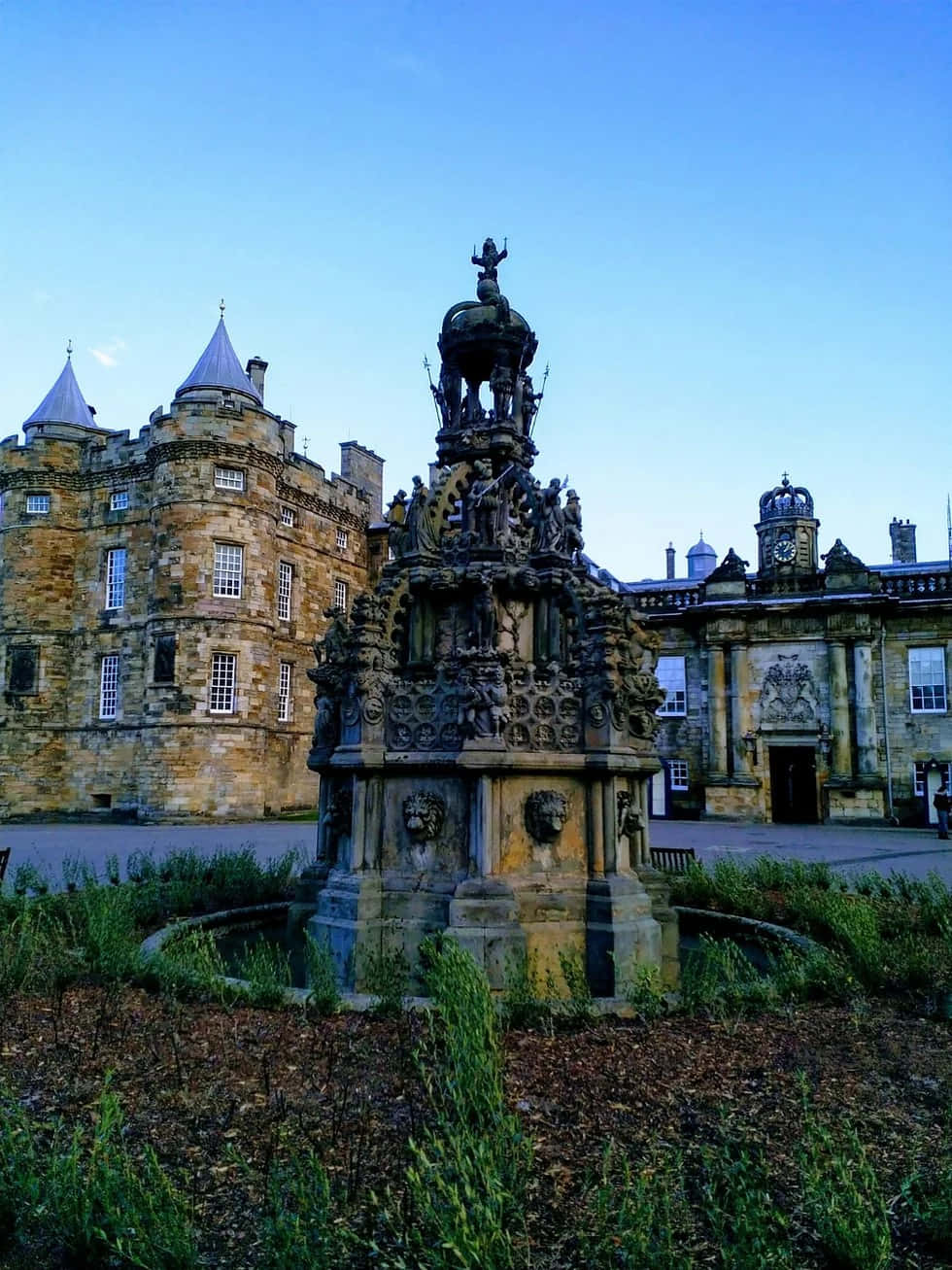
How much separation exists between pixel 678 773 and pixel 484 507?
29787 mm

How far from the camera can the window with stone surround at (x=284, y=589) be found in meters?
39.8

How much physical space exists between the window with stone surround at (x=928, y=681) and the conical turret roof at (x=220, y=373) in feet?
90.5

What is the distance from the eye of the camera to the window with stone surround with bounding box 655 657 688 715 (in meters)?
37.9

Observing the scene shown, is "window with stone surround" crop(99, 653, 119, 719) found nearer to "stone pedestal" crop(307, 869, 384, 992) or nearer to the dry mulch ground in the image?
"stone pedestal" crop(307, 869, 384, 992)

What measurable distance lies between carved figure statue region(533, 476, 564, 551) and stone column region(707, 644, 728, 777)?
28.2 metres

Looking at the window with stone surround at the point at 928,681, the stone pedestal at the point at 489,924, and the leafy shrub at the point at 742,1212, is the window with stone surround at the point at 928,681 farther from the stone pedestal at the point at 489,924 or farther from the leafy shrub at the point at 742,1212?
the leafy shrub at the point at 742,1212

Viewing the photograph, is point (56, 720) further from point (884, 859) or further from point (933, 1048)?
point (933, 1048)

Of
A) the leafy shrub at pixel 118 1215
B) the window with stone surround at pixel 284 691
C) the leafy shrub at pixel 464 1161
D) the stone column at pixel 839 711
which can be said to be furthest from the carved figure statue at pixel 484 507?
the window with stone surround at pixel 284 691

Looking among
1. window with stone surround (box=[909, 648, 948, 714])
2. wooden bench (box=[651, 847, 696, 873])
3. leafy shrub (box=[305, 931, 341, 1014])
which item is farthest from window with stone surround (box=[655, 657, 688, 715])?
leafy shrub (box=[305, 931, 341, 1014])

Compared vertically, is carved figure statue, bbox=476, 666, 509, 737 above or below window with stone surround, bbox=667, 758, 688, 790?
Answer: above

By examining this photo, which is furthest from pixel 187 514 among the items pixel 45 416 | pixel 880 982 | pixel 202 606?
pixel 880 982

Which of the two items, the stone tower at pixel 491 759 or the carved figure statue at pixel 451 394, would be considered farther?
the carved figure statue at pixel 451 394

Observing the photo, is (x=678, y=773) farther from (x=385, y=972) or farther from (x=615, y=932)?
(x=385, y=972)

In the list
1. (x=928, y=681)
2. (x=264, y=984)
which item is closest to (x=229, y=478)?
(x=928, y=681)
